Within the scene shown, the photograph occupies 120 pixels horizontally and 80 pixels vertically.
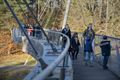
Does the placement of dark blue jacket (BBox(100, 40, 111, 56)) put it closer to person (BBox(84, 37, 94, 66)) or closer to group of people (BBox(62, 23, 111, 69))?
group of people (BBox(62, 23, 111, 69))

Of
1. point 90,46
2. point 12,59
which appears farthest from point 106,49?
point 12,59

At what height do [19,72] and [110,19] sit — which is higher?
[110,19]

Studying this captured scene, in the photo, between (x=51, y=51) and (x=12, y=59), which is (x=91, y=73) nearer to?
(x=51, y=51)

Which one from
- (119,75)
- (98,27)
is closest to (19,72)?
(98,27)

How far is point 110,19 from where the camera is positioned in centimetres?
5659

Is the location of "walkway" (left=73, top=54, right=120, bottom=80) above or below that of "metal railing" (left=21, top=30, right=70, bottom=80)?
below

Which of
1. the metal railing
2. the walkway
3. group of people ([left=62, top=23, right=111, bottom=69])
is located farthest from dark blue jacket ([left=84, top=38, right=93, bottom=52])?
the metal railing

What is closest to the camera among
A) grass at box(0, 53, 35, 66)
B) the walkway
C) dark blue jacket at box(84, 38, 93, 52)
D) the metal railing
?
the metal railing

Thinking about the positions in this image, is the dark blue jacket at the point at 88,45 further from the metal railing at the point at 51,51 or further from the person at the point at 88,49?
the metal railing at the point at 51,51

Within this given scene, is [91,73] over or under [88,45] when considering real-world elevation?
under

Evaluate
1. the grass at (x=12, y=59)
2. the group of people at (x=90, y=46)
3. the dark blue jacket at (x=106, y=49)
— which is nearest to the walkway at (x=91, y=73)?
the group of people at (x=90, y=46)

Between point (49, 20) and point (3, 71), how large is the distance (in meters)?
24.3

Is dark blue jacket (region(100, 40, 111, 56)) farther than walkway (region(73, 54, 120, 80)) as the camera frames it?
Yes

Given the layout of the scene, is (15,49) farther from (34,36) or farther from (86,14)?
(34,36)
